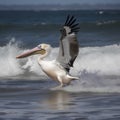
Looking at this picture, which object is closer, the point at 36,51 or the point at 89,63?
the point at 36,51

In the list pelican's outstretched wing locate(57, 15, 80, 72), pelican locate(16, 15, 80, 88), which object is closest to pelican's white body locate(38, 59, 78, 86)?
pelican locate(16, 15, 80, 88)

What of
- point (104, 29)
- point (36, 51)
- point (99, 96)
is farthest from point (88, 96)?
point (104, 29)

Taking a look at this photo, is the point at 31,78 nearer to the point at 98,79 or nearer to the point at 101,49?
the point at 98,79

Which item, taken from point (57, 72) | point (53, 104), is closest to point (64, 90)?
point (57, 72)

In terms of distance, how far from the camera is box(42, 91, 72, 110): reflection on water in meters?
10.0

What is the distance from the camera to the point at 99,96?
1084 cm

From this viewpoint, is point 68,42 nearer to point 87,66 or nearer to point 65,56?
point 65,56

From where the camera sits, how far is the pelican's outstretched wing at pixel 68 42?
11.7 metres

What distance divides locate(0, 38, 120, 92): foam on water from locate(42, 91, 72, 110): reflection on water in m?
0.81

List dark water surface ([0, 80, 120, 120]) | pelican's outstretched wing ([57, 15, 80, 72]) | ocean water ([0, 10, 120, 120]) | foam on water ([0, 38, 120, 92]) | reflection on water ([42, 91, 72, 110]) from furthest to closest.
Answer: foam on water ([0, 38, 120, 92])
pelican's outstretched wing ([57, 15, 80, 72])
reflection on water ([42, 91, 72, 110])
ocean water ([0, 10, 120, 120])
dark water surface ([0, 80, 120, 120])

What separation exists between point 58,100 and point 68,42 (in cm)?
138

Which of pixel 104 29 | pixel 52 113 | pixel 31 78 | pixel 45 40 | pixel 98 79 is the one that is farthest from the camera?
pixel 104 29

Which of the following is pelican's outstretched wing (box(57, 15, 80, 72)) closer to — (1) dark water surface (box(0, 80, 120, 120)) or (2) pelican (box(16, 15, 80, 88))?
(2) pelican (box(16, 15, 80, 88))

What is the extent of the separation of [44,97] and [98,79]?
190 centimetres
